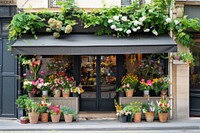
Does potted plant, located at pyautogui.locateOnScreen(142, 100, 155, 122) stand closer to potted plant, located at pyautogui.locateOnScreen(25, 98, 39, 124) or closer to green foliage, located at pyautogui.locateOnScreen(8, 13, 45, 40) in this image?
potted plant, located at pyautogui.locateOnScreen(25, 98, 39, 124)

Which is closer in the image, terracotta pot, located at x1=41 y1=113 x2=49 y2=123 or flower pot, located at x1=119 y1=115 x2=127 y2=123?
flower pot, located at x1=119 y1=115 x2=127 y2=123

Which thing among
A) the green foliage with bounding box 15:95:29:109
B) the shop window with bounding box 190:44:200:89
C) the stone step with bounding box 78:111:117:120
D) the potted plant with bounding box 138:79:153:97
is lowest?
the stone step with bounding box 78:111:117:120

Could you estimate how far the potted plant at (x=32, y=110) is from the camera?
35.6 feet

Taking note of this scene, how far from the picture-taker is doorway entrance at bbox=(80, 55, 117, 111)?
40.2 feet

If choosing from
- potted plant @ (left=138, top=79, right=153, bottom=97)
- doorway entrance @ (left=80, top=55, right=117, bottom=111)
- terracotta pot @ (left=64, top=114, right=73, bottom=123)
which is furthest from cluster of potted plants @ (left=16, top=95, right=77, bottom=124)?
potted plant @ (left=138, top=79, right=153, bottom=97)

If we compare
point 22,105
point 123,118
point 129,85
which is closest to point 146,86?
point 129,85

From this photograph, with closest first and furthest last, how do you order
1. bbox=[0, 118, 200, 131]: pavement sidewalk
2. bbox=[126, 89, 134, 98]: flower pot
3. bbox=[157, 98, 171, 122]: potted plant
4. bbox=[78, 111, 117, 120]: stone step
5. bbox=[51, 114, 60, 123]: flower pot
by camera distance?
bbox=[0, 118, 200, 131]: pavement sidewalk
bbox=[157, 98, 171, 122]: potted plant
bbox=[51, 114, 60, 123]: flower pot
bbox=[126, 89, 134, 98]: flower pot
bbox=[78, 111, 117, 120]: stone step

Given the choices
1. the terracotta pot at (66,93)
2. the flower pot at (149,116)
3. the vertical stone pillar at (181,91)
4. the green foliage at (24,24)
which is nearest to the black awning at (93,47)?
the green foliage at (24,24)

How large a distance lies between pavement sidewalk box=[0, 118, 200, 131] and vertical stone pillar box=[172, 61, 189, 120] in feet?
1.42

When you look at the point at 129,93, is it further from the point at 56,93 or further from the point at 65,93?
the point at 56,93

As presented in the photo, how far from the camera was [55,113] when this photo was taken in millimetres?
10992

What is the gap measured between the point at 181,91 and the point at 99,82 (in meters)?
2.93

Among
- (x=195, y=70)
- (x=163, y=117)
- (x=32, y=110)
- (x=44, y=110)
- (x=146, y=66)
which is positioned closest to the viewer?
(x=32, y=110)

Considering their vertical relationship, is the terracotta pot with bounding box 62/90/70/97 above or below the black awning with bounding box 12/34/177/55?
below
